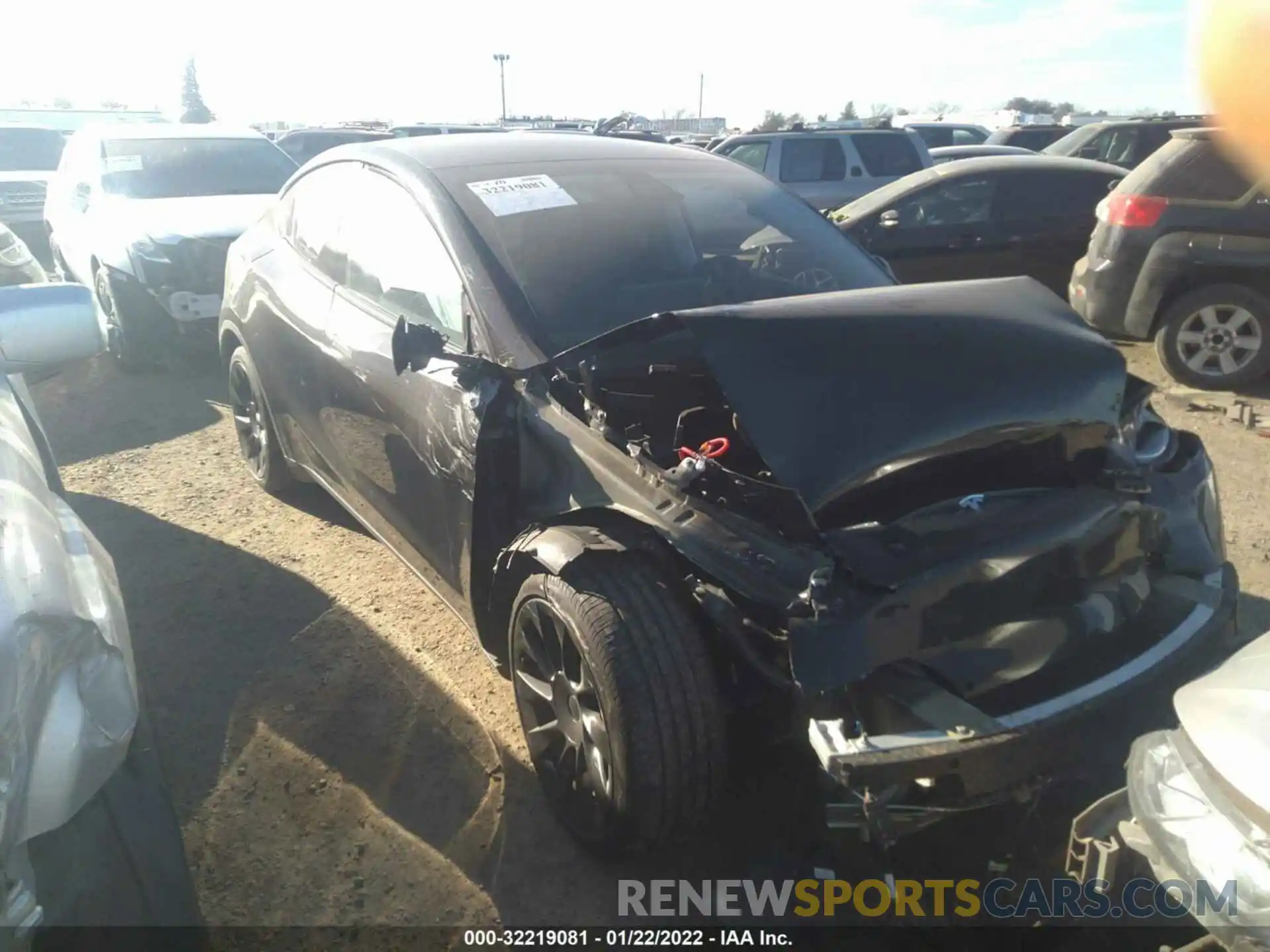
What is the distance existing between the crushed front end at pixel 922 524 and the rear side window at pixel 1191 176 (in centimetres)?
447

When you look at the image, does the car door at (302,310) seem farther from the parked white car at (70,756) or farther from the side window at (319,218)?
the parked white car at (70,756)

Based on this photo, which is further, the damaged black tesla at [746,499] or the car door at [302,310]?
the car door at [302,310]

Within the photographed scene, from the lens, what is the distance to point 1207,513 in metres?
2.73

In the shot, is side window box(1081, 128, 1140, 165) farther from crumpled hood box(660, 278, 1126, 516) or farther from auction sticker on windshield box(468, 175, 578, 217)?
crumpled hood box(660, 278, 1126, 516)

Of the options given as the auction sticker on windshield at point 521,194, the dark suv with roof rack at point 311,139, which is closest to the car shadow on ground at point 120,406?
the auction sticker on windshield at point 521,194

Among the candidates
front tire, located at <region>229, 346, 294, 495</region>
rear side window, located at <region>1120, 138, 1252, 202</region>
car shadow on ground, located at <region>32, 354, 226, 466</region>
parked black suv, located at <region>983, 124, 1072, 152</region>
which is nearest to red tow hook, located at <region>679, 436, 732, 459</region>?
front tire, located at <region>229, 346, 294, 495</region>

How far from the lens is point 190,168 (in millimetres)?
8086

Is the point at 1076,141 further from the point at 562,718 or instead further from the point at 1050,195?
the point at 562,718

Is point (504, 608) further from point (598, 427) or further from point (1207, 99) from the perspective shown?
point (1207, 99)

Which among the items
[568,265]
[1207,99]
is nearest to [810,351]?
[568,265]

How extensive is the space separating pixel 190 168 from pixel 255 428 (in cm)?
451

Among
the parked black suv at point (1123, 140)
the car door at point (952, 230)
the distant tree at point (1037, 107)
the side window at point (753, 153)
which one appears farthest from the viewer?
the distant tree at point (1037, 107)

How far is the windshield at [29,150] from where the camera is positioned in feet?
47.5

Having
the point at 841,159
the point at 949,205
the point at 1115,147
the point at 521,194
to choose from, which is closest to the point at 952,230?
the point at 949,205
